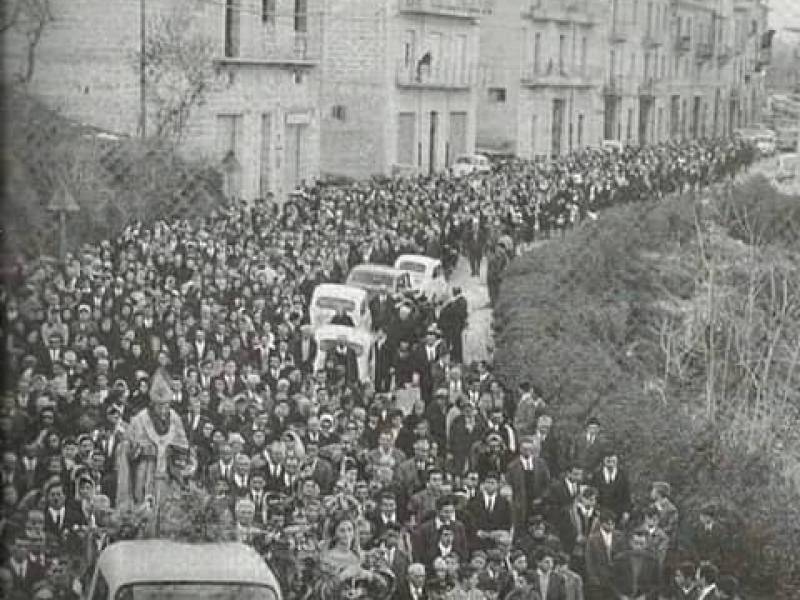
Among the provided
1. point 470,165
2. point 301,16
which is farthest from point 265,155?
point 470,165

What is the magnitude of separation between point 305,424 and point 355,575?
10.5 ft

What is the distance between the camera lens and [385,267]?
21516mm

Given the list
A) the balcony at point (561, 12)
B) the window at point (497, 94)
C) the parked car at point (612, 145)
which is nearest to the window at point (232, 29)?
the balcony at point (561, 12)

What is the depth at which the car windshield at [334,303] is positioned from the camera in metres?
19.0

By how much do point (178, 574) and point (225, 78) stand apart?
21.8 m

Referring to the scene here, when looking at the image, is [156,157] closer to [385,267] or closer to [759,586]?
[385,267]

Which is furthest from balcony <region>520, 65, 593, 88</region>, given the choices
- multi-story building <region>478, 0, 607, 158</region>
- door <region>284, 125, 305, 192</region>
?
door <region>284, 125, 305, 192</region>

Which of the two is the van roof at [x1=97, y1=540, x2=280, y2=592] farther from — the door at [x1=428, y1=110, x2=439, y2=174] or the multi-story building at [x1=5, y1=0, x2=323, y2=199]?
the door at [x1=428, y1=110, x2=439, y2=174]

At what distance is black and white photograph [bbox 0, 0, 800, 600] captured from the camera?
33.9 ft

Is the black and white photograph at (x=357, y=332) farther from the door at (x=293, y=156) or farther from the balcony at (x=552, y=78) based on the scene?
the balcony at (x=552, y=78)

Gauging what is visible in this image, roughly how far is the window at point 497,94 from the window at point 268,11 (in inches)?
568

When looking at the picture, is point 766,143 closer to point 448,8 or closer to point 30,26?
point 448,8

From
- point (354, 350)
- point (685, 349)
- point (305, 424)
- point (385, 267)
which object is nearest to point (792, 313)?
point (685, 349)

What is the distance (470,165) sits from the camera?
38.7m
